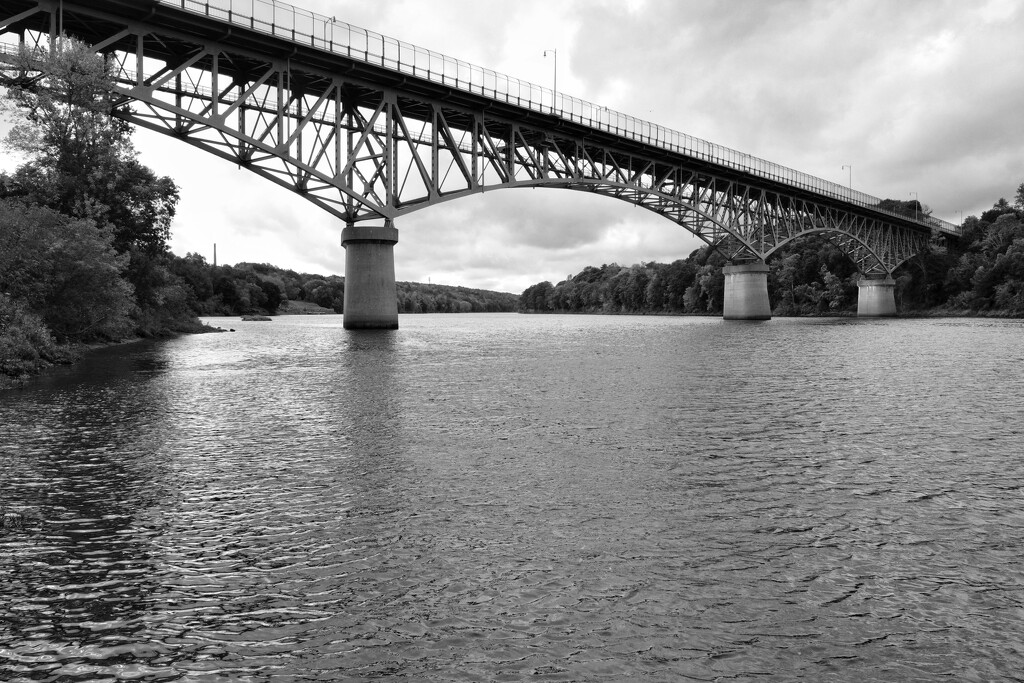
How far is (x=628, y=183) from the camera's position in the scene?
68.9 metres

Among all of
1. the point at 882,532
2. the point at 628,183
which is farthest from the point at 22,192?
the point at 628,183

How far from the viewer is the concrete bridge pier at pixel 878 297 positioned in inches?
4405

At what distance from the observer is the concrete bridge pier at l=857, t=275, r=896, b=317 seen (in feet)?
367

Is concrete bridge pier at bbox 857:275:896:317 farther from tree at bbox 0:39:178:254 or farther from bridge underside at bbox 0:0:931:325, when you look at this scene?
tree at bbox 0:39:178:254

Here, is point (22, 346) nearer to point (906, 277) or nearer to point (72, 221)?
point (72, 221)

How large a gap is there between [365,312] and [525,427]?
142ft

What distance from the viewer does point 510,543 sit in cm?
684

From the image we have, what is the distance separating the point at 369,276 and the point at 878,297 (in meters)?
95.0

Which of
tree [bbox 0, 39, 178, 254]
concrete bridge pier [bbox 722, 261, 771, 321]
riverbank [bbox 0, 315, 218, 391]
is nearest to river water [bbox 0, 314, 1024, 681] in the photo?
riverbank [bbox 0, 315, 218, 391]

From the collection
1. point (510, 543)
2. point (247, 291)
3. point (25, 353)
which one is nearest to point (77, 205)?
point (25, 353)

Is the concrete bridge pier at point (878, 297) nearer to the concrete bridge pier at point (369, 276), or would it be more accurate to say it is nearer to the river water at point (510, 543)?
the concrete bridge pier at point (369, 276)

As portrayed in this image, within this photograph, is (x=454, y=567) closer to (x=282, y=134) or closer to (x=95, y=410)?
(x=95, y=410)

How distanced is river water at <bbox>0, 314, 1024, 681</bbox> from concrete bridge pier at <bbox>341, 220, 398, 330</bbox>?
36.7 m

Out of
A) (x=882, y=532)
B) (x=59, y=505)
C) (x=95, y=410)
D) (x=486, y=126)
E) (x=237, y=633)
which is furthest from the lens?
(x=486, y=126)
